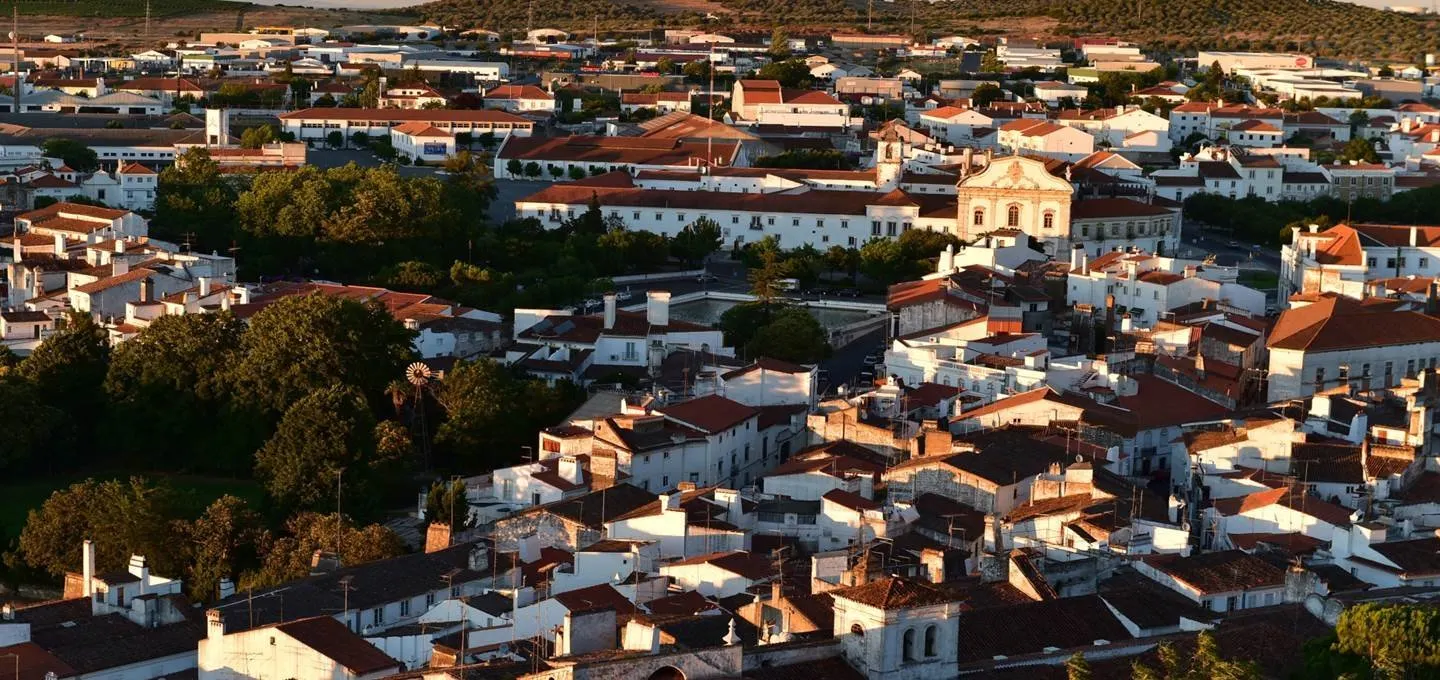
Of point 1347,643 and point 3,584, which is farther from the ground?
point 1347,643

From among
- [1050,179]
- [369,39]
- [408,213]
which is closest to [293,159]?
[408,213]

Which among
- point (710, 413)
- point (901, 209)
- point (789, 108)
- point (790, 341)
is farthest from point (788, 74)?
point (710, 413)

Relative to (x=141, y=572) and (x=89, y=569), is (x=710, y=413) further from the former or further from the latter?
(x=141, y=572)

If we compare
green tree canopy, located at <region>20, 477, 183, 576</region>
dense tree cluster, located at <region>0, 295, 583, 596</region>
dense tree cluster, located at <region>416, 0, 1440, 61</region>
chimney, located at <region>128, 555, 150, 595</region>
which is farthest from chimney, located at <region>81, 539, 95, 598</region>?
dense tree cluster, located at <region>416, 0, 1440, 61</region>

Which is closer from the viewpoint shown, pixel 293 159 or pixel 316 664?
pixel 316 664

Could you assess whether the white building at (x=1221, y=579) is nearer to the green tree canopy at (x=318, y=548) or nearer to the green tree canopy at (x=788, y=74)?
the green tree canopy at (x=318, y=548)

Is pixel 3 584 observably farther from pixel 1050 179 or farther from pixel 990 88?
pixel 990 88

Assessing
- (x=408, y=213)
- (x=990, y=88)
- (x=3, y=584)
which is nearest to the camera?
(x=3, y=584)

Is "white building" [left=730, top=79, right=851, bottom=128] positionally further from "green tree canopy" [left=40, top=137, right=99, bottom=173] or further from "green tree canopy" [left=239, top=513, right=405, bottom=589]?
"green tree canopy" [left=239, top=513, right=405, bottom=589]
